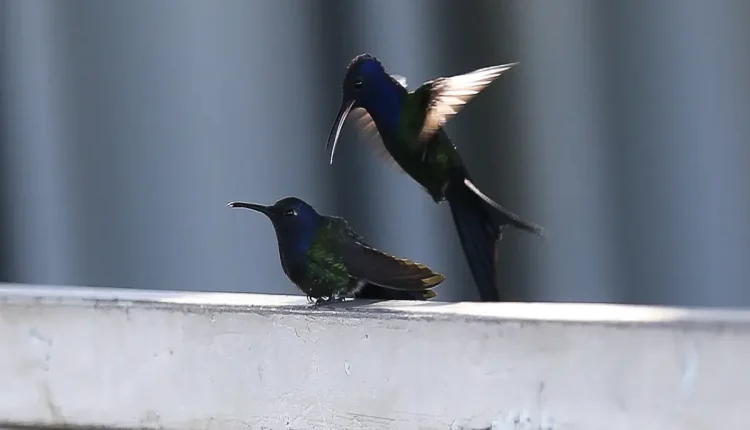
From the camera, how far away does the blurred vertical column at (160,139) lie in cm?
125

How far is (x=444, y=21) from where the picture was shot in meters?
1.17

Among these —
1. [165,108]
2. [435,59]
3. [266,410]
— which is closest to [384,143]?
[266,410]

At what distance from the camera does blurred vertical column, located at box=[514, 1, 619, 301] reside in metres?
1.17

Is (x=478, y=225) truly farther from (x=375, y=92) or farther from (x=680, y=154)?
(x=680, y=154)

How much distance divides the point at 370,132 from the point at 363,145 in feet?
1.36

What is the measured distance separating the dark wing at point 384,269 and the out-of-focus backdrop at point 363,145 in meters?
0.54

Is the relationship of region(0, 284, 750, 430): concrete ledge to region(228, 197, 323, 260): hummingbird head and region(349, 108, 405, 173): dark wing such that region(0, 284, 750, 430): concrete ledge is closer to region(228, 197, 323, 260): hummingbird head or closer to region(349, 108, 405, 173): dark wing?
region(228, 197, 323, 260): hummingbird head

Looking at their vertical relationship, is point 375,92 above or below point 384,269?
above

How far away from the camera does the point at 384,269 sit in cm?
66

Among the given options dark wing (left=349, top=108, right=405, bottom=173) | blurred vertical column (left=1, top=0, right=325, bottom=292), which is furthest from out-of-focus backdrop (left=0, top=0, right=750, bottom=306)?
dark wing (left=349, top=108, right=405, bottom=173)

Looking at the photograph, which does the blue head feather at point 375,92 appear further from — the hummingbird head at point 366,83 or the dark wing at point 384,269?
the dark wing at point 384,269

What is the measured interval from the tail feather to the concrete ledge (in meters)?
0.14

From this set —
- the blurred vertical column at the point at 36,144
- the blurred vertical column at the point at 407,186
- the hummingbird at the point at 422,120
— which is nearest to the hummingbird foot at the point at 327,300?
the hummingbird at the point at 422,120

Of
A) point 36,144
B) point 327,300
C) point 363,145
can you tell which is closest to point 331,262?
point 327,300
